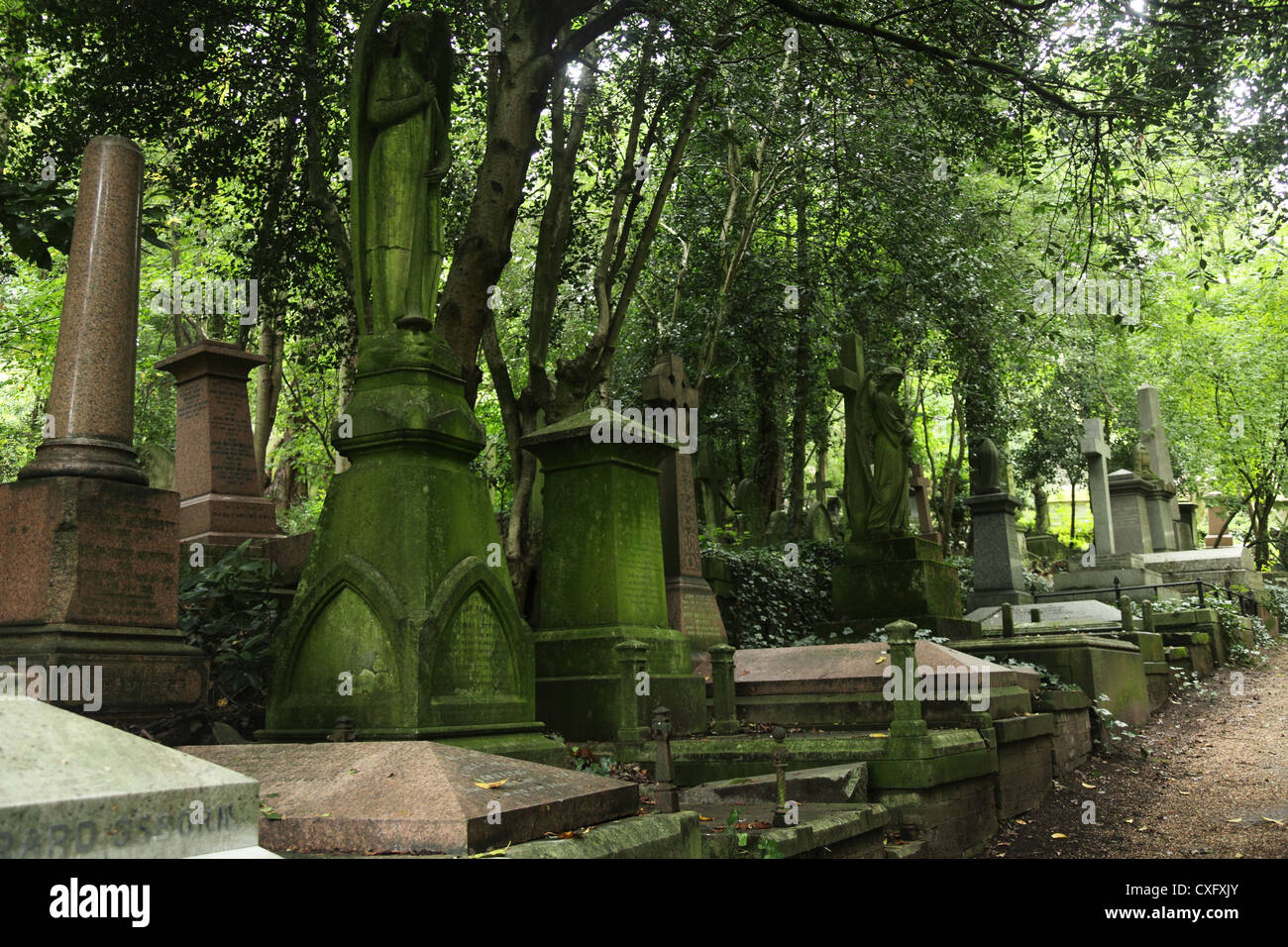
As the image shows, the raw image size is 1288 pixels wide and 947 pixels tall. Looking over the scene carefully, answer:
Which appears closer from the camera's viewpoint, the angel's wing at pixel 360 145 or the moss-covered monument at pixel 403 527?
the moss-covered monument at pixel 403 527

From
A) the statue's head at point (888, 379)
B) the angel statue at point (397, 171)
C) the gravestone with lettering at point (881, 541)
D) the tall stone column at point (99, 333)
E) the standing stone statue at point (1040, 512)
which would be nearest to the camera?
the tall stone column at point (99, 333)

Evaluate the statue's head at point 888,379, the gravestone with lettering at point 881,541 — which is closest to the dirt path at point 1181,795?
the gravestone with lettering at point 881,541

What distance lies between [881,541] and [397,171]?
8.41m

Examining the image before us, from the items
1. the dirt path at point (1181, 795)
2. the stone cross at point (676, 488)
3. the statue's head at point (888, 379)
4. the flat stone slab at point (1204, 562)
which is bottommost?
the dirt path at point (1181, 795)

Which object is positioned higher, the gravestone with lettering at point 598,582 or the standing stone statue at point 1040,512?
the standing stone statue at point 1040,512

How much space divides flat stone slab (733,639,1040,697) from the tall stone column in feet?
17.9

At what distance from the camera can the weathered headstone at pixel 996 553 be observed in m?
18.3

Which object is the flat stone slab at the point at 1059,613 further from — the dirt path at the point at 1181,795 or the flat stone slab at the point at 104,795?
the flat stone slab at the point at 104,795

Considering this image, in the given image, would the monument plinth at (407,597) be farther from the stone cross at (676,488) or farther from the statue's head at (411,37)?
the stone cross at (676,488)

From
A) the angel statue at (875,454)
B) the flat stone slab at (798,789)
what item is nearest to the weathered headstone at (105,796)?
the flat stone slab at (798,789)

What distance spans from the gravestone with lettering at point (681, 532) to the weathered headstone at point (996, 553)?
7876mm

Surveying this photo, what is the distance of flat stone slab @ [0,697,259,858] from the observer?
2.03m

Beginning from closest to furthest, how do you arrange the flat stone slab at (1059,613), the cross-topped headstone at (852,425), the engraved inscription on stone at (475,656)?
the engraved inscription on stone at (475,656) → the cross-topped headstone at (852,425) → the flat stone slab at (1059,613)

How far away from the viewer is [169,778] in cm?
233
